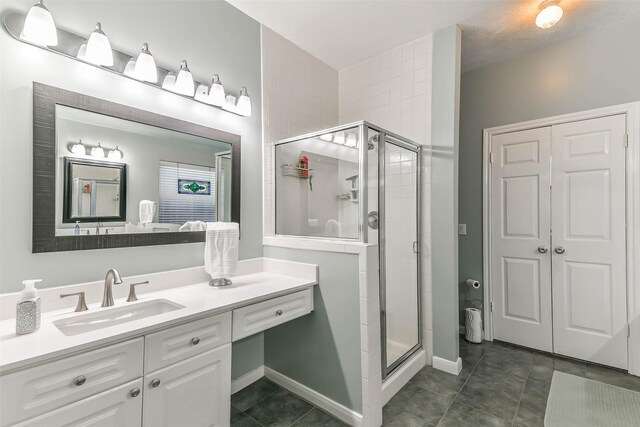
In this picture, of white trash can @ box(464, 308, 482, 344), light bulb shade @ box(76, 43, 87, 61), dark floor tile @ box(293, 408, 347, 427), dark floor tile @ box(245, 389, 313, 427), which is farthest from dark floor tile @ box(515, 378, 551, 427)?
light bulb shade @ box(76, 43, 87, 61)

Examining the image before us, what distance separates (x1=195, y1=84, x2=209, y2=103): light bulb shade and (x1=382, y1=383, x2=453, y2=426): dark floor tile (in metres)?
2.29

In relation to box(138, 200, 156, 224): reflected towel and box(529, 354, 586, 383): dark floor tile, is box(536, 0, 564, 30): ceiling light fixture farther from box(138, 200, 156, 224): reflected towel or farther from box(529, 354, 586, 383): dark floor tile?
box(138, 200, 156, 224): reflected towel

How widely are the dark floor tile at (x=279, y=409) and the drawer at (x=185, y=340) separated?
73cm

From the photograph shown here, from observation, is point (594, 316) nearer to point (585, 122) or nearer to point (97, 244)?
point (585, 122)

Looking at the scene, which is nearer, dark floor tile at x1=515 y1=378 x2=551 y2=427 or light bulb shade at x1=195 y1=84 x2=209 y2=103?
dark floor tile at x1=515 y1=378 x2=551 y2=427

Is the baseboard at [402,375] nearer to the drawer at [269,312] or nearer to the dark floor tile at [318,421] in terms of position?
the dark floor tile at [318,421]

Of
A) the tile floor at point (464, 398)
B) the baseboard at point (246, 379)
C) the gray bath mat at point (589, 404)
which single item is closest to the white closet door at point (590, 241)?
the tile floor at point (464, 398)

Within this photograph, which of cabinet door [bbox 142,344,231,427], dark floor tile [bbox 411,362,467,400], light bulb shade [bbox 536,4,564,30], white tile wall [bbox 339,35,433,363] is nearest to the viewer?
cabinet door [bbox 142,344,231,427]

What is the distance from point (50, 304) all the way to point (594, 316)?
12.0 feet

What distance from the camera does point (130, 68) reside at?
5.17 feet

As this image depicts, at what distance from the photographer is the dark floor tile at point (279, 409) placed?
1.79m

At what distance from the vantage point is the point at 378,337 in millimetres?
1750

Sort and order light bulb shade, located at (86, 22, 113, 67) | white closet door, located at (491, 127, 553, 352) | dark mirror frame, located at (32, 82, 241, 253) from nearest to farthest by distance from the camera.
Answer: dark mirror frame, located at (32, 82, 241, 253), light bulb shade, located at (86, 22, 113, 67), white closet door, located at (491, 127, 553, 352)

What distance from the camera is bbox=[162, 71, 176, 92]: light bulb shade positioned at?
5.62 ft
